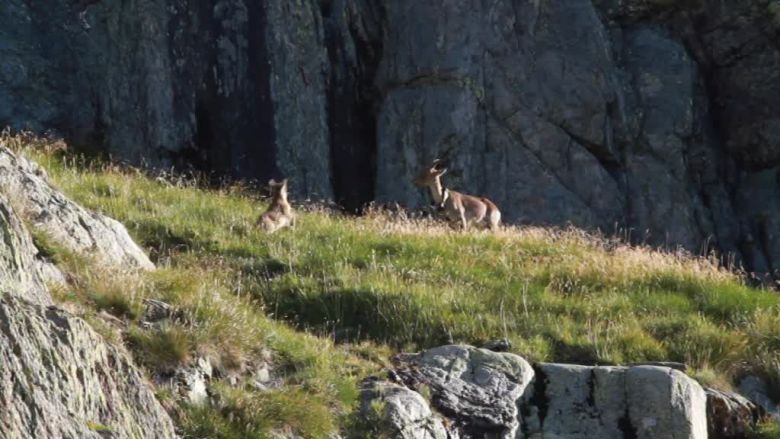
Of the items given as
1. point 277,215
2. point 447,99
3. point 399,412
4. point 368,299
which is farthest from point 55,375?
point 447,99

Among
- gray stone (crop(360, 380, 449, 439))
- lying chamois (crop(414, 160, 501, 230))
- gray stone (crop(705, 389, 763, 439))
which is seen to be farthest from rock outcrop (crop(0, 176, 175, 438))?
lying chamois (crop(414, 160, 501, 230))

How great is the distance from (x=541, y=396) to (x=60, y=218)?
515 cm

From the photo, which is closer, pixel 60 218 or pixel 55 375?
pixel 55 375

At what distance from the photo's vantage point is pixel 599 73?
31578 mm

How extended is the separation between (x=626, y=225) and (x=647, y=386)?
1723 cm

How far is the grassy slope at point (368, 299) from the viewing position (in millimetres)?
11922

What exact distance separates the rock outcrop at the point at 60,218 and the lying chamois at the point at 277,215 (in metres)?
4.85

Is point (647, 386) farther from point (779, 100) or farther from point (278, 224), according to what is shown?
point (779, 100)

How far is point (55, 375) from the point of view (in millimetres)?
9305

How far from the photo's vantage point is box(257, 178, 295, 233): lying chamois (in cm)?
1929

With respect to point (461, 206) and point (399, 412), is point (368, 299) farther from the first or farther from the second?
point (461, 206)

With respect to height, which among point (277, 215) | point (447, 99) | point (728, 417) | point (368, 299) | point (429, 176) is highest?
point (447, 99)

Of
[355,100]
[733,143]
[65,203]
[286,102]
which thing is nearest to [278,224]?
[65,203]

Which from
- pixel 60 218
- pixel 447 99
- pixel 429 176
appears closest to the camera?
pixel 60 218
